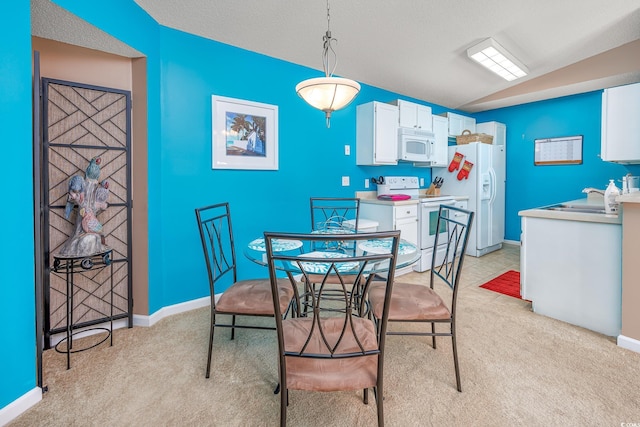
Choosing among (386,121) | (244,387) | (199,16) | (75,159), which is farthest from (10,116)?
(386,121)

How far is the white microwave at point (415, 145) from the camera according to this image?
3904 millimetres

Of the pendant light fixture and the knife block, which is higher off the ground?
the pendant light fixture

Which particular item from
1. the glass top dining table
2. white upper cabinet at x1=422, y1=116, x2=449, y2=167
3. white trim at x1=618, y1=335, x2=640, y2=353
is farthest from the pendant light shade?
white upper cabinet at x1=422, y1=116, x2=449, y2=167

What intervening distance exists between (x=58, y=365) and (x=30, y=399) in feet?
1.29

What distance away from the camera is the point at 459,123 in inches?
191

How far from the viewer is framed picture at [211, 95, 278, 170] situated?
276cm

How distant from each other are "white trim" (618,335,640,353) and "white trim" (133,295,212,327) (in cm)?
314

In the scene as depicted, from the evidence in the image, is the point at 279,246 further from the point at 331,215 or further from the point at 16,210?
the point at 331,215

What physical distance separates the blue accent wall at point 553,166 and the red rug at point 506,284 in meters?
1.75

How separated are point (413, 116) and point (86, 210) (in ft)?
12.1

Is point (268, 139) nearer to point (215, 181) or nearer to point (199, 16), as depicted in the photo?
point (215, 181)

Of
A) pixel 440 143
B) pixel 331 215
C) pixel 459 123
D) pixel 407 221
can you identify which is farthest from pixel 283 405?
pixel 459 123

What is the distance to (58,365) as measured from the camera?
6.16ft

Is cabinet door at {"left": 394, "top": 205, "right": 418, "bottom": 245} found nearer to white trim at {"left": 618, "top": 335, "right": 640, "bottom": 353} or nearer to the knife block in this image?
the knife block
